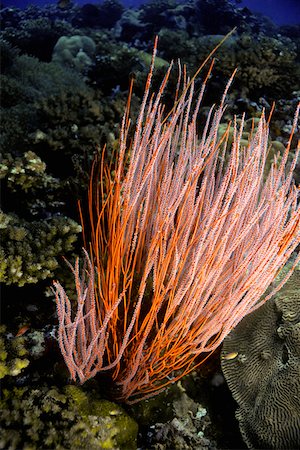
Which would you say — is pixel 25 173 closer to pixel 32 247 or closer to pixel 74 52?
pixel 32 247

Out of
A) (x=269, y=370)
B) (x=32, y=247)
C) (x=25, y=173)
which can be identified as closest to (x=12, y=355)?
(x=32, y=247)

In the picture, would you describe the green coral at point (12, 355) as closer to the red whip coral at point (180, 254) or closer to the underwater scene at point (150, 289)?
the underwater scene at point (150, 289)

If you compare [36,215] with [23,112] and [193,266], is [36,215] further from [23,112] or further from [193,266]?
[23,112]

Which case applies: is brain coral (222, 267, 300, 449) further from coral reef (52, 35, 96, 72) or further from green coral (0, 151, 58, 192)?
coral reef (52, 35, 96, 72)

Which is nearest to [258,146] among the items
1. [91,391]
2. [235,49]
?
[91,391]

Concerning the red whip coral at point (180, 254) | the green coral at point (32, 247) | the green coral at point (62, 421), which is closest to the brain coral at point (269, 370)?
the red whip coral at point (180, 254)
